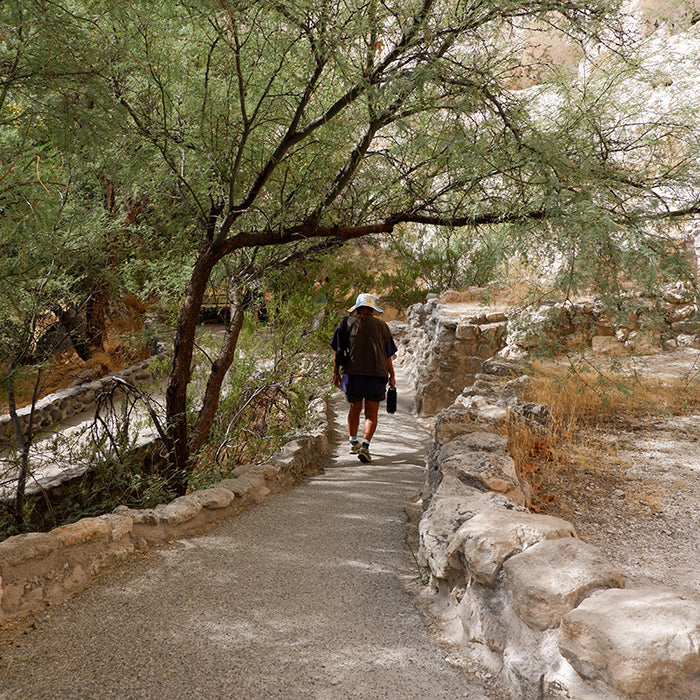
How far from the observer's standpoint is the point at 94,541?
3.22 m

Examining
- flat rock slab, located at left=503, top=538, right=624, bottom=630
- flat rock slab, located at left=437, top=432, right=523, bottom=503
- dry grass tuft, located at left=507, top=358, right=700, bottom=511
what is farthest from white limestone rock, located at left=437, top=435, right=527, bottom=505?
flat rock slab, located at left=503, top=538, right=624, bottom=630

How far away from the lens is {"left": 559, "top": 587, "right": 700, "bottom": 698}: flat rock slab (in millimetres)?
1693

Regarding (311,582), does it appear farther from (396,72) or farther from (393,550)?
(396,72)

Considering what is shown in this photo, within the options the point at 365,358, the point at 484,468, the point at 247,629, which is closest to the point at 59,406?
the point at 365,358

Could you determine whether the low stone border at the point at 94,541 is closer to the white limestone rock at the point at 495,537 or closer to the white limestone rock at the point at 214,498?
the white limestone rock at the point at 214,498

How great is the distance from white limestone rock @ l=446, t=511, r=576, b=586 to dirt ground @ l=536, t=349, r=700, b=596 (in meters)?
0.64

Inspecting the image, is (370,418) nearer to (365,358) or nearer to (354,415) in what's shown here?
(354,415)

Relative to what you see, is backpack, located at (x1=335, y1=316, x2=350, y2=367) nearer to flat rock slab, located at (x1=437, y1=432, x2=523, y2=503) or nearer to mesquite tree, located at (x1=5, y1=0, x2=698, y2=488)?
mesquite tree, located at (x1=5, y1=0, x2=698, y2=488)

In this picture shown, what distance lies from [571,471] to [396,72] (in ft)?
10.2

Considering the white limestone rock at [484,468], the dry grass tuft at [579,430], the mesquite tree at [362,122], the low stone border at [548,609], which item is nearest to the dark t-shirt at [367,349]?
the mesquite tree at [362,122]

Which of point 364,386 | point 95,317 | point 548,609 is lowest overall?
point 548,609

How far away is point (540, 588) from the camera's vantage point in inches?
85.0

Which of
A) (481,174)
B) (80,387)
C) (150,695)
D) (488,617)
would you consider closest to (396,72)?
(481,174)

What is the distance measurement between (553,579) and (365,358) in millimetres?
3991
